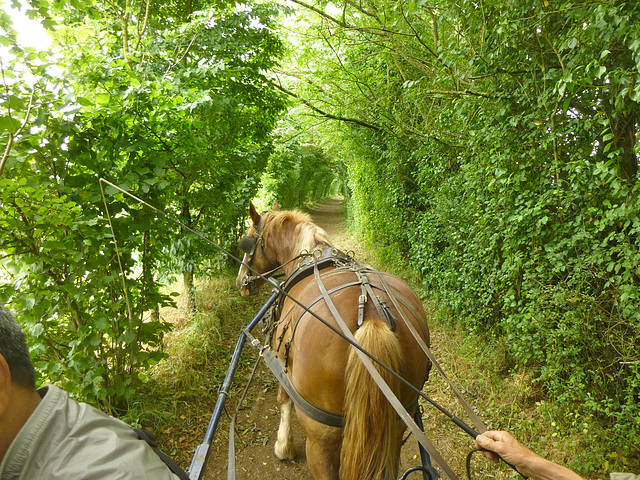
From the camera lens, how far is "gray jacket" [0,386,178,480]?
0.82 meters

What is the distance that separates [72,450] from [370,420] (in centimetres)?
132

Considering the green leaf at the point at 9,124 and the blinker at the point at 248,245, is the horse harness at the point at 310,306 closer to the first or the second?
the blinker at the point at 248,245

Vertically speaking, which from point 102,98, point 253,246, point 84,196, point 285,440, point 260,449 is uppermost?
point 102,98

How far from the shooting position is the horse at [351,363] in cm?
169

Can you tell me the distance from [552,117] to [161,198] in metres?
3.57

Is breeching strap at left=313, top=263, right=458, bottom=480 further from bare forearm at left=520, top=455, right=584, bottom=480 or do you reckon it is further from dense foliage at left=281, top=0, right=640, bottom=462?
dense foliage at left=281, top=0, right=640, bottom=462

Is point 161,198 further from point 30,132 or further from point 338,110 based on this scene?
point 338,110

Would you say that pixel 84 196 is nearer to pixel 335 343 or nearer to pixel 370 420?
pixel 335 343

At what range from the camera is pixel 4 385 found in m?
0.89

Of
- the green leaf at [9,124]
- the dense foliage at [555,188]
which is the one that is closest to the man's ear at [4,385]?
the green leaf at [9,124]

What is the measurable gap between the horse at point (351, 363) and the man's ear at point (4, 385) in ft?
2.69

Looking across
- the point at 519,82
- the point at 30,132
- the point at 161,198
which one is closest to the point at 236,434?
the point at 161,198

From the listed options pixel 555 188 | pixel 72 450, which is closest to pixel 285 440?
pixel 72 450

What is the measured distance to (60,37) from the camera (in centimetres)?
239
